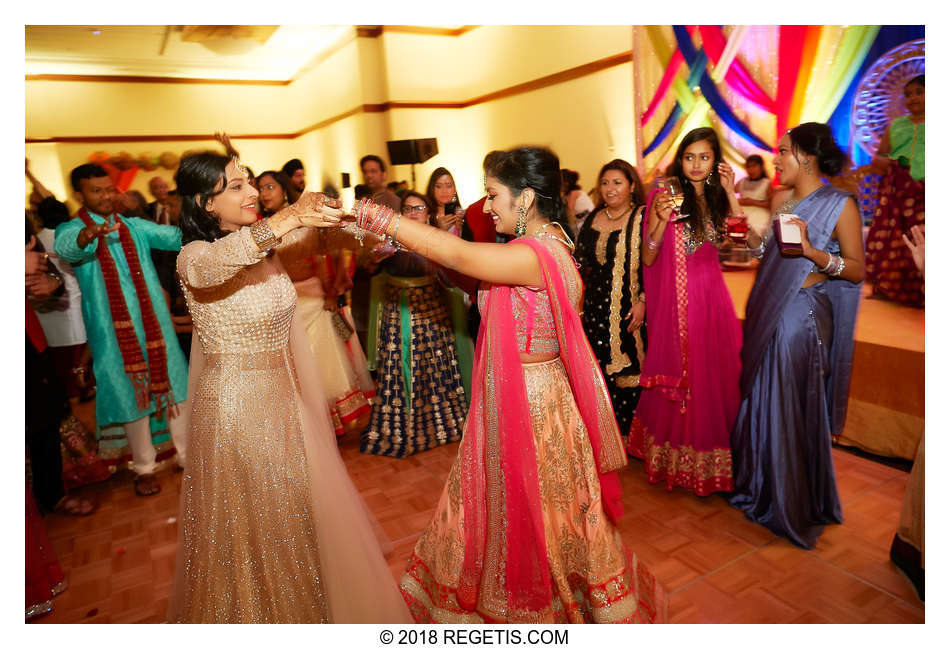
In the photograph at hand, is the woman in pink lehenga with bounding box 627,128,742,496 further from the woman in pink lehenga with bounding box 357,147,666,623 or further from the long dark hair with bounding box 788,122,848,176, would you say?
the woman in pink lehenga with bounding box 357,147,666,623

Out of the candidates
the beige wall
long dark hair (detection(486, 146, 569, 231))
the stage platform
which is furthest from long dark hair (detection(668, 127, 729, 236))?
the beige wall

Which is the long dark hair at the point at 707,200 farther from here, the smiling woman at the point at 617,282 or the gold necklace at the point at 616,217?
the gold necklace at the point at 616,217

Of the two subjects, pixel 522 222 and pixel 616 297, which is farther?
pixel 616 297

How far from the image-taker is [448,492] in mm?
1978

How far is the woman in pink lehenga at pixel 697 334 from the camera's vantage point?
2793mm

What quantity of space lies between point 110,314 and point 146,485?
3.17 feet

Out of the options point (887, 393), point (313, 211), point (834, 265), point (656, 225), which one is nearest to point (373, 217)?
point (313, 211)

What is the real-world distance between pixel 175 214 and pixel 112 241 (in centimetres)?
159

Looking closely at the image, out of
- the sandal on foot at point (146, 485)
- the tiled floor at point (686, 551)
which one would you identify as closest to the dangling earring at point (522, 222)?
the tiled floor at point (686, 551)

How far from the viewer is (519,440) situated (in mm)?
1773

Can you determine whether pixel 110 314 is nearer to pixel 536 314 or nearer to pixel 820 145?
pixel 536 314

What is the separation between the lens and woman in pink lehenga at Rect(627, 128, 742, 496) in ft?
9.16

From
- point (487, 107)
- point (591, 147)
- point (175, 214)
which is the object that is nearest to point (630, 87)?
point (591, 147)
